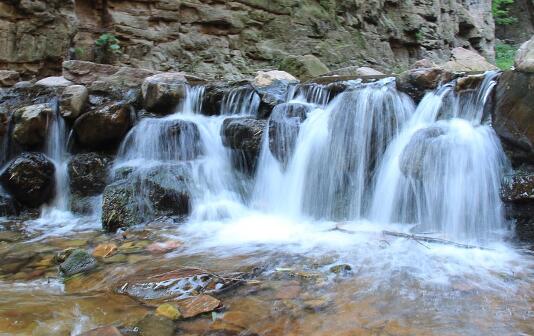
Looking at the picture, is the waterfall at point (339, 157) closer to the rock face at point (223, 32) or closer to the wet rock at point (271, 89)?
the wet rock at point (271, 89)

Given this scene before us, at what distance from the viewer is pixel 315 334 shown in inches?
86.4

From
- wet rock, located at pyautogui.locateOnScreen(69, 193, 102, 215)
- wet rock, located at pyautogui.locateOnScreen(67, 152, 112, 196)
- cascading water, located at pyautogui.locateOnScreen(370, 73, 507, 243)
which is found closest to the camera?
cascading water, located at pyautogui.locateOnScreen(370, 73, 507, 243)

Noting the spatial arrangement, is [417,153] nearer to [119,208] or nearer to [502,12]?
[119,208]

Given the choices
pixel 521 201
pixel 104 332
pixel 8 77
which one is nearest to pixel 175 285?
pixel 104 332

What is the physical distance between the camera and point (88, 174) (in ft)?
19.1

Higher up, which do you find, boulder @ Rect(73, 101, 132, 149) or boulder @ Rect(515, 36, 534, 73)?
boulder @ Rect(515, 36, 534, 73)

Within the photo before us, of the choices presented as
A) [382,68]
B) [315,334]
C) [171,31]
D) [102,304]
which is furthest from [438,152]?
[382,68]

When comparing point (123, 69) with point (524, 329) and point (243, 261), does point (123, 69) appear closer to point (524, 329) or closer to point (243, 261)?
point (243, 261)

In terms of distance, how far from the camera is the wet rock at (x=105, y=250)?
3.70 meters

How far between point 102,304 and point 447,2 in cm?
1603

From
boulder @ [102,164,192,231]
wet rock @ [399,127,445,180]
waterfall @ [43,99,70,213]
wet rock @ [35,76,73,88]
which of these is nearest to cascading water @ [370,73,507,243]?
wet rock @ [399,127,445,180]

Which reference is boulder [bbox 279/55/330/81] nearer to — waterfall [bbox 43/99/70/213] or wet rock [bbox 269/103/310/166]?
wet rock [bbox 269/103/310/166]

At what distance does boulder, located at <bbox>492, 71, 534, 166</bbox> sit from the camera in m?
3.68

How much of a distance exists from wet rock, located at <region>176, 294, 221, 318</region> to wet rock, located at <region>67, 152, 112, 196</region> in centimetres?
365
